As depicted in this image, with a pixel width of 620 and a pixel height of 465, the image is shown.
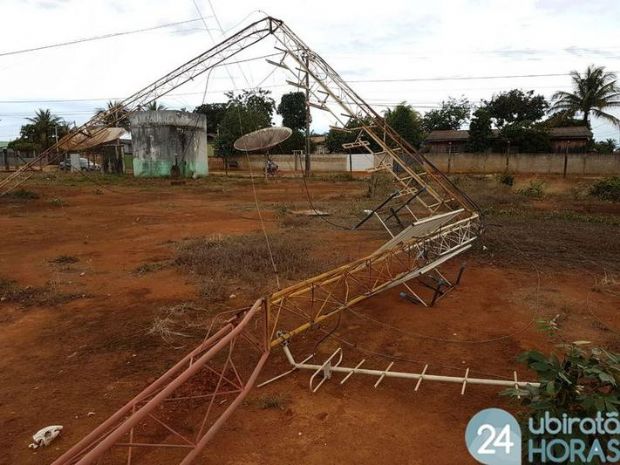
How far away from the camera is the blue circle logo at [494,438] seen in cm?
366

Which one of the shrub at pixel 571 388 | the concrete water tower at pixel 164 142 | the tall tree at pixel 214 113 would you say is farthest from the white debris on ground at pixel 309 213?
the tall tree at pixel 214 113

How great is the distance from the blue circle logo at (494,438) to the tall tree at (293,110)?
185 feet

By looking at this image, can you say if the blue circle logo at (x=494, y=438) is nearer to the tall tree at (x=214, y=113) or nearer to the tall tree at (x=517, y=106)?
the tall tree at (x=517, y=106)

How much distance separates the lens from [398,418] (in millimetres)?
4652

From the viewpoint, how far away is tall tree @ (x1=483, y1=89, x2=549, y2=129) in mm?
52562

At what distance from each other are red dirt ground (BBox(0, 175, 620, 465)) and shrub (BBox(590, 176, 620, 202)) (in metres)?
12.8

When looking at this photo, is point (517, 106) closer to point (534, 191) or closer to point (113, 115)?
point (534, 191)

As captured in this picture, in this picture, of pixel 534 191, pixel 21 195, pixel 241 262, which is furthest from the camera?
pixel 21 195

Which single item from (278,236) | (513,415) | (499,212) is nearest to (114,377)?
(513,415)

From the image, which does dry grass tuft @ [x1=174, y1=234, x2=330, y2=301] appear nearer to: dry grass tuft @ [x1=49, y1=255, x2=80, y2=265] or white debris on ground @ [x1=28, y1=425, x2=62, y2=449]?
dry grass tuft @ [x1=49, y1=255, x2=80, y2=265]

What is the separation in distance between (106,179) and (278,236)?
2481 centimetres

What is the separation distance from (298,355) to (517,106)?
5476 cm

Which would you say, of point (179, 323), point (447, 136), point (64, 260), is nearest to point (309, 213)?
point (64, 260)

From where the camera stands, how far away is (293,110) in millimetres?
59656
